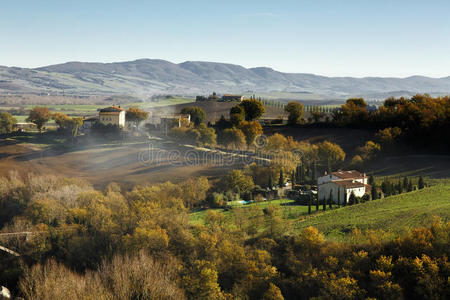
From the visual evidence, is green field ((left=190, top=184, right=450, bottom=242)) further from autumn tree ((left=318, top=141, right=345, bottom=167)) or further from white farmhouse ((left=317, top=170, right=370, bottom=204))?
→ autumn tree ((left=318, top=141, right=345, bottom=167))

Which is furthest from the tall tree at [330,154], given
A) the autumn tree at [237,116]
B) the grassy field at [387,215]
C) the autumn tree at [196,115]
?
the autumn tree at [196,115]

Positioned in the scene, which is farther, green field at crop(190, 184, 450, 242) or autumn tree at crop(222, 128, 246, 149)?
autumn tree at crop(222, 128, 246, 149)

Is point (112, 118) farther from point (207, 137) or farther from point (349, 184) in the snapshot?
point (349, 184)

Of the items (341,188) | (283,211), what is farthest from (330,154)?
(283,211)

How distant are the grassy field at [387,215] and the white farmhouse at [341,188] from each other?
107 inches

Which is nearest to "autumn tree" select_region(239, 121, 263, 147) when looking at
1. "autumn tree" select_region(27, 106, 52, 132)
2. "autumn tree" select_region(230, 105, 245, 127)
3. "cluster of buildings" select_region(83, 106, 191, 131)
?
"autumn tree" select_region(230, 105, 245, 127)

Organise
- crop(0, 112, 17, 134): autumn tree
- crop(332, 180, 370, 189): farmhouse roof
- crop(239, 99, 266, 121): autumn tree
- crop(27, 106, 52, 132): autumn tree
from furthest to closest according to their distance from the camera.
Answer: crop(239, 99, 266, 121): autumn tree, crop(27, 106, 52, 132): autumn tree, crop(0, 112, 17, 134): autumn tree, crop(332, 180, 370, 189): farmhouse roof

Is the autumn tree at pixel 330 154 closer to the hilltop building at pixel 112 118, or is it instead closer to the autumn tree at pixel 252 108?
the autumn tree at pixel 252 108

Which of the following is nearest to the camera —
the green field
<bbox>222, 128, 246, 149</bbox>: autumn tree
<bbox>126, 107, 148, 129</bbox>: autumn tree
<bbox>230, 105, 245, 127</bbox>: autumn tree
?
the green field

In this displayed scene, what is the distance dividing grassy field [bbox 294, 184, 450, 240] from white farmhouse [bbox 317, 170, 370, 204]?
8.95ft

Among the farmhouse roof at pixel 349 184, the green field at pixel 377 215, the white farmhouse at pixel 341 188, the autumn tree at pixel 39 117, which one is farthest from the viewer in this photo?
the autumn tree at pixel 39 117

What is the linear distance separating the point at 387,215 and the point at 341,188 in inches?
350

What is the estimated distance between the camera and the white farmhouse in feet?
137

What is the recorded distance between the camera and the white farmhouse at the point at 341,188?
4162 centimetres
